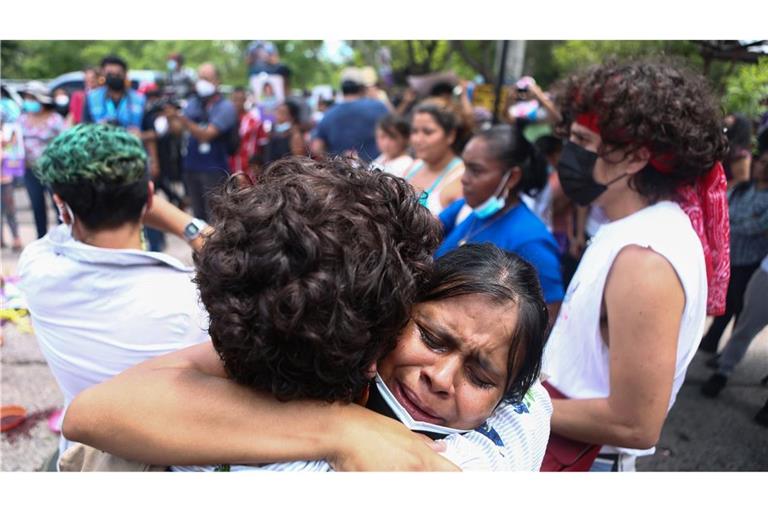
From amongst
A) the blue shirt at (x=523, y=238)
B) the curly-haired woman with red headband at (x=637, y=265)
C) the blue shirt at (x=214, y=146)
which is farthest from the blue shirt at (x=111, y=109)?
the curly-haired woman with red headband at (x=637, y=265)

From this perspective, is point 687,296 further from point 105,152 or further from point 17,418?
point 17,418

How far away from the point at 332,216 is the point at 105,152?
1376 mm

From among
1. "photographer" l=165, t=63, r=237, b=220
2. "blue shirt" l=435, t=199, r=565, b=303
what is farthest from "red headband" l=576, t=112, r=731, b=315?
"photographer" l=165, t=63, r=237, b=220

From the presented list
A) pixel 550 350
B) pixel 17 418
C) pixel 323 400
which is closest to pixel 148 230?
pixel 17 418

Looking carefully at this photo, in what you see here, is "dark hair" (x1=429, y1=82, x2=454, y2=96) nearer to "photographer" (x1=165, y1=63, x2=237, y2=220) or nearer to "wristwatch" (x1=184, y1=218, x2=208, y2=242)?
"photographer" (x1=165, y1=63, x2=237, y2=220)

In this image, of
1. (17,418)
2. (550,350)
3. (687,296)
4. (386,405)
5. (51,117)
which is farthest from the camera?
(51,117)

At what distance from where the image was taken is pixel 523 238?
2.57 meters

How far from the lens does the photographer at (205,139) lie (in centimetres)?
Answer: 684

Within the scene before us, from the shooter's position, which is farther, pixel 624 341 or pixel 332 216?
pixel 624 341

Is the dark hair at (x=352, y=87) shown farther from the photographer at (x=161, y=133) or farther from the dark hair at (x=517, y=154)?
the dark hair at (x=517, y=154)

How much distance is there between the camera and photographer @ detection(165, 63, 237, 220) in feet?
22.4

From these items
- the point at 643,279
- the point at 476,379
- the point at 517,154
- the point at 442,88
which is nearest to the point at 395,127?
the point at 442,88

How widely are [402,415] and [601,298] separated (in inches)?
32.6

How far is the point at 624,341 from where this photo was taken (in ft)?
5.01
